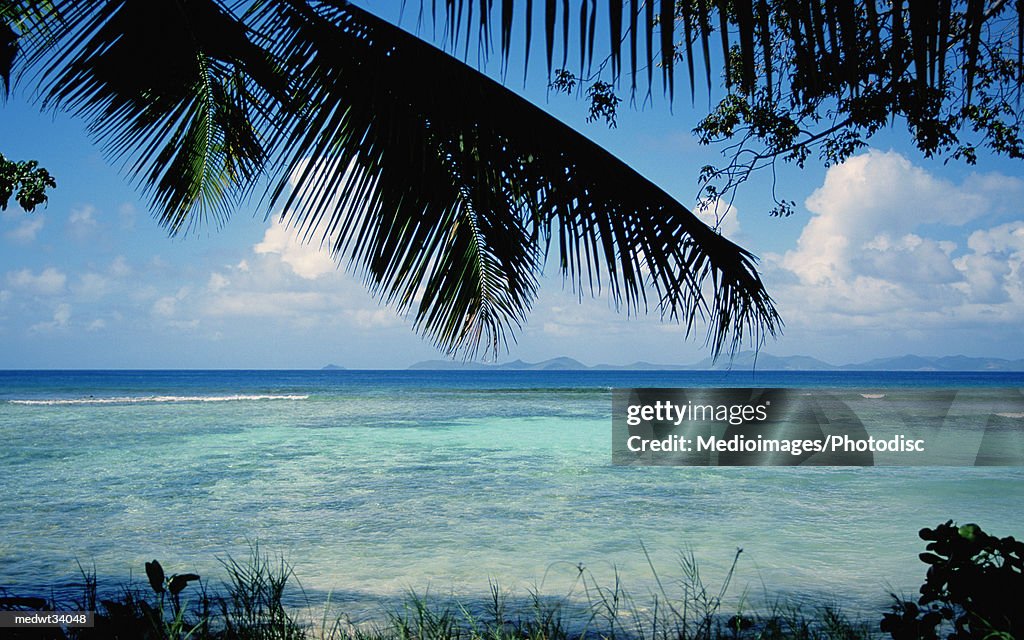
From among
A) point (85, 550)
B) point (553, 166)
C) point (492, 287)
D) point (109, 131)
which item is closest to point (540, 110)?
point (553, 166)

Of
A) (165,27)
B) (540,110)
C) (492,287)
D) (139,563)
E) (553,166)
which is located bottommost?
(139,563)

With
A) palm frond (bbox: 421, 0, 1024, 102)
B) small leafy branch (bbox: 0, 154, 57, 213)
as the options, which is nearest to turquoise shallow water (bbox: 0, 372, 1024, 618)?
small leafy branch (bbox: 0, 154, 57, 213)

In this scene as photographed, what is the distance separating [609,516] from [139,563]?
4222mm

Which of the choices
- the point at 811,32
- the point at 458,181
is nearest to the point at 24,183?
the point at 458,181

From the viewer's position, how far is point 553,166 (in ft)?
9.30

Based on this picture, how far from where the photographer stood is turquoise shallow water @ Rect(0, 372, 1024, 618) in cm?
581

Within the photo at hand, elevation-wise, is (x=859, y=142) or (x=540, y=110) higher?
(x=859, y=142)

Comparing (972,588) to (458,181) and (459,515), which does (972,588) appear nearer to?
(458,181)

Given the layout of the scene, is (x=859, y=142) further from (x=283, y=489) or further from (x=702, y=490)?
(x=283, y=489)

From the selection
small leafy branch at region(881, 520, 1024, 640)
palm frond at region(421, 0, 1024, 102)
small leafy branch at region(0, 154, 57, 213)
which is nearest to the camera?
palm frond at region(421, 0, 1024, 102)

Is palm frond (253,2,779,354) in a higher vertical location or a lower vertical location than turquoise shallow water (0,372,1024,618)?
higher

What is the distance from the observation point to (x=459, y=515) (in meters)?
7.93

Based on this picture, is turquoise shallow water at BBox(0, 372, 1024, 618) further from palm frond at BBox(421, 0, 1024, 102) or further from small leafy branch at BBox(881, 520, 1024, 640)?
palm frond at BBox(421, 0, 1024, 102)

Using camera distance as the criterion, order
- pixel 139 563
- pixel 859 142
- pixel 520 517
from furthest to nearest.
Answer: pixel 520 517 < pixel 139 563 < pixel 859 142
